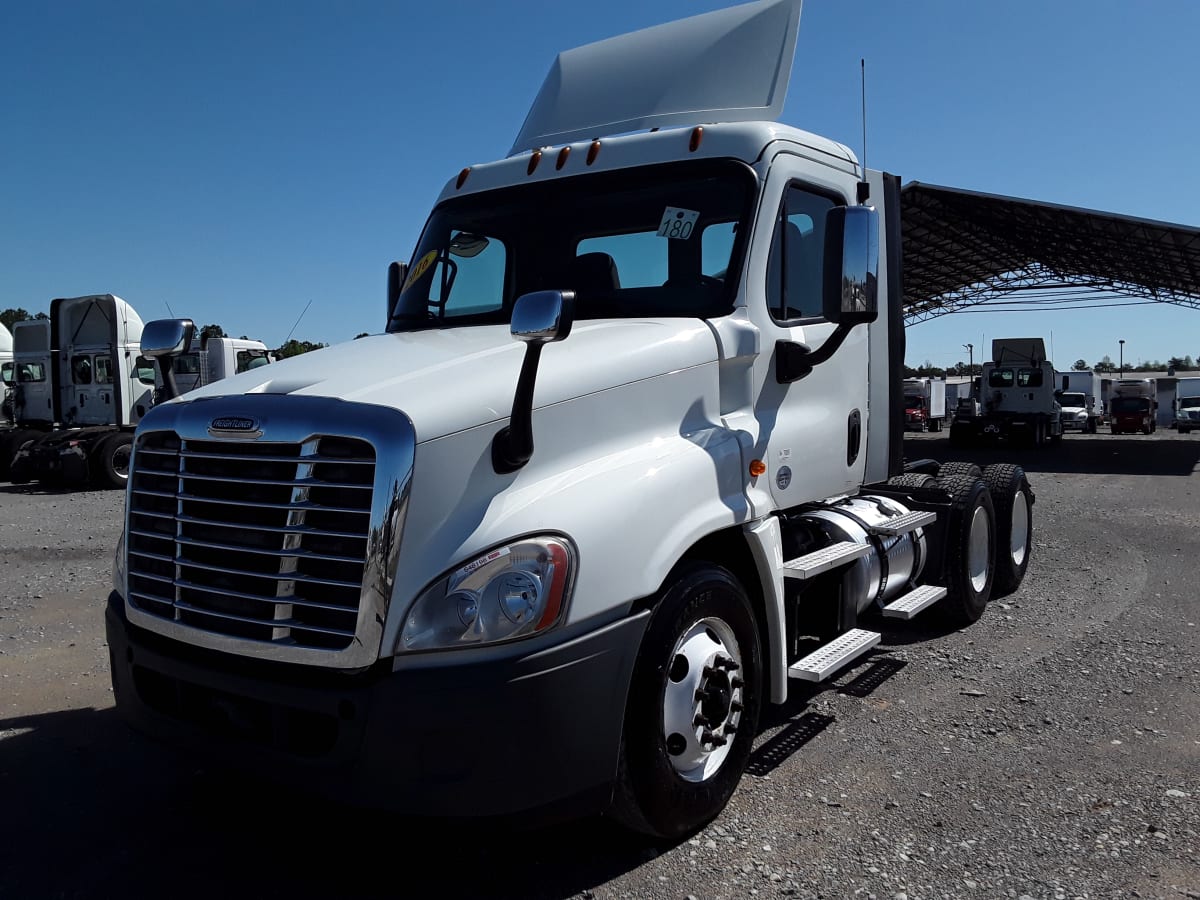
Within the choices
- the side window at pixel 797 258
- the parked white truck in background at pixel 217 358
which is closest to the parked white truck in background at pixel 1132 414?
the parked white truck in background at pixel 217 358

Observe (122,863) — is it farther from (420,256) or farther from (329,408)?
(420,256)

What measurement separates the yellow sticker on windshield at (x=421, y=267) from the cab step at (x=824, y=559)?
2.35 meters

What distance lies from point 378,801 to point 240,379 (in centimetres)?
170

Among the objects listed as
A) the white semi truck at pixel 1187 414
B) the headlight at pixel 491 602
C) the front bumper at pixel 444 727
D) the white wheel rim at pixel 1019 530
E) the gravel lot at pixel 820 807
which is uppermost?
the headlight at pixel 491 602

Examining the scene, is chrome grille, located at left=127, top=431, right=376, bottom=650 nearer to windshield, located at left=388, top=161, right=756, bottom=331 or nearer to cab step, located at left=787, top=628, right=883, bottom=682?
windshield, located at left=388, top=161, right=756, bottom=331

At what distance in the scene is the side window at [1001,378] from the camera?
1265 inches

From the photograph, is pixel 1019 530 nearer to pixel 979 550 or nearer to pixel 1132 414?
pixel 979 550

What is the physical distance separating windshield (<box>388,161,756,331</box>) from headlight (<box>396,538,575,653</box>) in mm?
1605

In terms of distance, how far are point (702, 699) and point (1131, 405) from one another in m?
45.5

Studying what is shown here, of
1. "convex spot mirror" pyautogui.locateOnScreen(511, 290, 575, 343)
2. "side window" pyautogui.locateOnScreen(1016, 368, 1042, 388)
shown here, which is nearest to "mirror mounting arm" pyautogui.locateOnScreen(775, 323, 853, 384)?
"convex spot mirror" pyautogui.locateOnScreen(511, 290, 575, 343)

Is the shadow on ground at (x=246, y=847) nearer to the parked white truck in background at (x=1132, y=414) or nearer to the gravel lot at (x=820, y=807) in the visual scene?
the gravel lot at (x=820, y=807)

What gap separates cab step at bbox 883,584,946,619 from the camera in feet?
17.8

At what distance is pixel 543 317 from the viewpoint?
286cm

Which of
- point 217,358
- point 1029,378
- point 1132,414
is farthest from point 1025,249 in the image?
point 217,358
